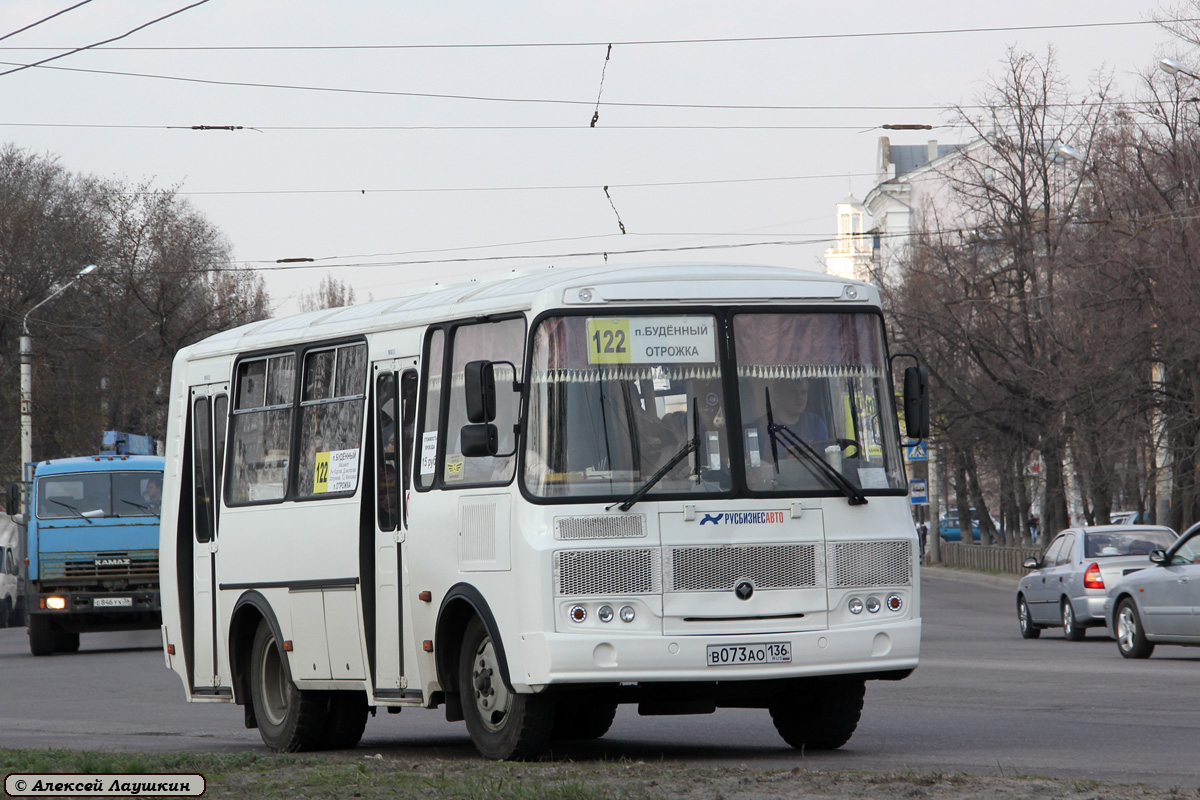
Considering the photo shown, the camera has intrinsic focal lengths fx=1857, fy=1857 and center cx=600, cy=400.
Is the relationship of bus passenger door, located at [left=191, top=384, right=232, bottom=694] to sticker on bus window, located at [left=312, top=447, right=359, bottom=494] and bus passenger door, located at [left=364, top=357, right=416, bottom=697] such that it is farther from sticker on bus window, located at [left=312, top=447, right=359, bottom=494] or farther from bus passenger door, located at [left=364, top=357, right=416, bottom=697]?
bus passenger door, located at [left=364, top=357, right=416, bottom=697]

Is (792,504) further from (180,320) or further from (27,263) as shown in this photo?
(180,320)

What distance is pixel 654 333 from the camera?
33.4 ft

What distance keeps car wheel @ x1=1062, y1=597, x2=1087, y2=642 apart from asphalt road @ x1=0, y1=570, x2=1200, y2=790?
153cm

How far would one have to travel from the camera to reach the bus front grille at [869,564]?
33.3 feet

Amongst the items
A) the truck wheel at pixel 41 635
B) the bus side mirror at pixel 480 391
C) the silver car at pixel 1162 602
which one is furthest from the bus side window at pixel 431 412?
the truck wheel at pixel 41 635

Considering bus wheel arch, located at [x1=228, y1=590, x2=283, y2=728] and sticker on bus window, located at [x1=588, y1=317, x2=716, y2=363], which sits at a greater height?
sticker on bus window, located at [x1=588, y1=317, x2=716, y2=363]

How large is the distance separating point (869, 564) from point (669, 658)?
1.32 metres

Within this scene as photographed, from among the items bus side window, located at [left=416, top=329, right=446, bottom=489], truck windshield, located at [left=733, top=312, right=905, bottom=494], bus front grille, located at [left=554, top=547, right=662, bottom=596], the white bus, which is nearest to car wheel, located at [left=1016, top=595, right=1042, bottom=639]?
the white bus

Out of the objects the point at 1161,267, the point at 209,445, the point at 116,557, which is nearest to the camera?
the point at 209,445

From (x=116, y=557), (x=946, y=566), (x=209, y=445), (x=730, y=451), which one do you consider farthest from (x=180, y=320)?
(x=730, y=451)

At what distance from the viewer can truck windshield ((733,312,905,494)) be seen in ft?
33.3

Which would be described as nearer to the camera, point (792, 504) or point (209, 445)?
point (792, 504)

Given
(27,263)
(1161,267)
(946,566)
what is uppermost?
(27,263)

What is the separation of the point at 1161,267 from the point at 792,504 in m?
26.0
